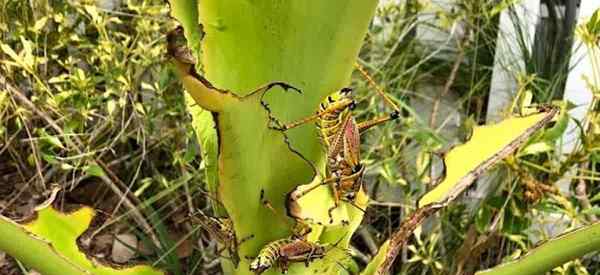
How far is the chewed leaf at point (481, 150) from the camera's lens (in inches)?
27.2

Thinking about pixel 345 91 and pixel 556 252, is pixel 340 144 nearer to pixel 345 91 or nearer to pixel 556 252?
pixel 345 91

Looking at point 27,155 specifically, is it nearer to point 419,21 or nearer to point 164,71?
point 164,71

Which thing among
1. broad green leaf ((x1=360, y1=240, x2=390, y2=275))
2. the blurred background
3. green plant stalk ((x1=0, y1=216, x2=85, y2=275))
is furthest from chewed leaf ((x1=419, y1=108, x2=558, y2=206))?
the blurred background

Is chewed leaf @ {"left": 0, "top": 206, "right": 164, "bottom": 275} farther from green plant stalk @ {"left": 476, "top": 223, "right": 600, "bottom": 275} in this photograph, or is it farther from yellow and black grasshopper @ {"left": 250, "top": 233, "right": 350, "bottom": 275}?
green plant stalk @ {"left": 476, "top": 223, "right": 600, "bottom": 275}

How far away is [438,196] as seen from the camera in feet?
2.26

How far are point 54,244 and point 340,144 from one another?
0.24m

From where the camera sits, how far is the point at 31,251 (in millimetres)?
580

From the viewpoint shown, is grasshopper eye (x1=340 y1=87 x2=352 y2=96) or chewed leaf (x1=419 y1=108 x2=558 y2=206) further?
chewed leaf (x1=419 y1=108 x2=558 y2=206)

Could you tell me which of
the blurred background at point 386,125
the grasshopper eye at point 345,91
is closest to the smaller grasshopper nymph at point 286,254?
the grasshopper eye at point 345,91

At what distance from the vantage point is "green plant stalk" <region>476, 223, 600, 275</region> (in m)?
0.59

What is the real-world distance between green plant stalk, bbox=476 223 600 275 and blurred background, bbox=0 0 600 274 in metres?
0.49

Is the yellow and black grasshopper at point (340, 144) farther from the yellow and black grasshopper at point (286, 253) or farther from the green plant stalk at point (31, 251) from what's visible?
the green plant stalk at point (31, 251)

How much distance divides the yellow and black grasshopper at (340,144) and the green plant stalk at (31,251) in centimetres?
17

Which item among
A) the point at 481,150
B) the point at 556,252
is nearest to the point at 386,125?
the point at 481,150
